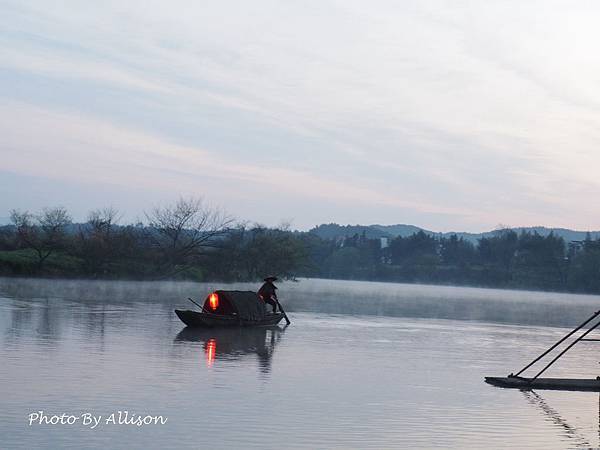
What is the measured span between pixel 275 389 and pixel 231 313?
18720 mm

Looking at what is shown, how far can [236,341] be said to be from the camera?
114 feet

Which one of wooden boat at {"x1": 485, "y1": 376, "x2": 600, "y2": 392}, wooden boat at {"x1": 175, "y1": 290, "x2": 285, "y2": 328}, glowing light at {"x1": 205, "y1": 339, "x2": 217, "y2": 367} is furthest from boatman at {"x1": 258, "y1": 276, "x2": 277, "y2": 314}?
wooden boat at {"x1": 485, "y1": 376, "x2": 600, "y2": 392}

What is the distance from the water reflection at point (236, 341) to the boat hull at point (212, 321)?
22cm

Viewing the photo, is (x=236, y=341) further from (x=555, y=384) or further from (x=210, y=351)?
(x=555, y=384)

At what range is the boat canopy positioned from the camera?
40.5 meters

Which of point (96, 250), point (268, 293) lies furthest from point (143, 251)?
point (268, 293)

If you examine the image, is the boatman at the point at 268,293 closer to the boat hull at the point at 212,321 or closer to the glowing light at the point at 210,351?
the boat hull at the point at 212,321

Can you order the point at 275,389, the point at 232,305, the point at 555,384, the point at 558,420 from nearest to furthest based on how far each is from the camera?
1. the point at 558,420
2. the point at 275,389
3. the point at 555,384
4. the point at 232,305

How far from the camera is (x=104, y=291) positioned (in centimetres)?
6869

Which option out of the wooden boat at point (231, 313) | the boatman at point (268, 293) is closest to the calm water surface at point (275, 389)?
the wooden boat at point (231, 313)

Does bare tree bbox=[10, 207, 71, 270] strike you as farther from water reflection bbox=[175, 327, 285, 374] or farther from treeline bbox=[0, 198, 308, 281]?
water reflection bbox=[175, 327, 285, 374]

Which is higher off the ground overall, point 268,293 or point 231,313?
point 268,293

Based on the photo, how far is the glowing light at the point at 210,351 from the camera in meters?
26.7

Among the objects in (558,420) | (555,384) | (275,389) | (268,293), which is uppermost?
(268,293)
